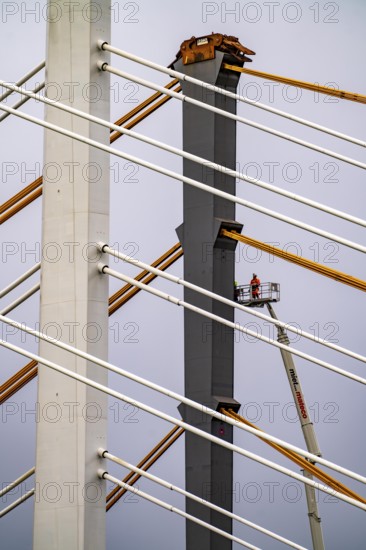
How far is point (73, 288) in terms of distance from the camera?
14539mm

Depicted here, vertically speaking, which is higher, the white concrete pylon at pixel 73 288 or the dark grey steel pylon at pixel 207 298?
the dark grey steel pylon at pixel 207 298

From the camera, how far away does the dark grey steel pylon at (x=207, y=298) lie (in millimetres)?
26219

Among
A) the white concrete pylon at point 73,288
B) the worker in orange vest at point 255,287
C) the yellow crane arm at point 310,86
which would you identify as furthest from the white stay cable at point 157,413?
the worker in orange vest at point 255,287

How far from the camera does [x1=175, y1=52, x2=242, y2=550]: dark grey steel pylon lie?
86.0ft

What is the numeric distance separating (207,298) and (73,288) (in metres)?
12.0

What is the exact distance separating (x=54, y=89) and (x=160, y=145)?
5.20 feet

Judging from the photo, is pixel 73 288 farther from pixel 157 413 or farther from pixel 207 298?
pixel 207 298

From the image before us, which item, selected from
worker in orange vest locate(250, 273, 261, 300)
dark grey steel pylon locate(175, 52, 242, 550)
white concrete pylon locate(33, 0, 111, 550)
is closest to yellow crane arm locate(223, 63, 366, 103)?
dark grey steel pylon locate(175, 52, 242, 550)

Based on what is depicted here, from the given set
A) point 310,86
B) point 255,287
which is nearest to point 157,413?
point 310,86

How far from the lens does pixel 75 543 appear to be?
47.1 ft

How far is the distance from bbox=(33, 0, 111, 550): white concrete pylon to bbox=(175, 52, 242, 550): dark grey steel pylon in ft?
37.3

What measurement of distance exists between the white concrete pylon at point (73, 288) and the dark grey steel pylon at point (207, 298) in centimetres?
1138

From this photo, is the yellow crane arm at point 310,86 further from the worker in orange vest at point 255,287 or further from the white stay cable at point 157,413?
the white stay cable at point 157,413

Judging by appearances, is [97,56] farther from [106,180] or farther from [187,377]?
[187,377]
